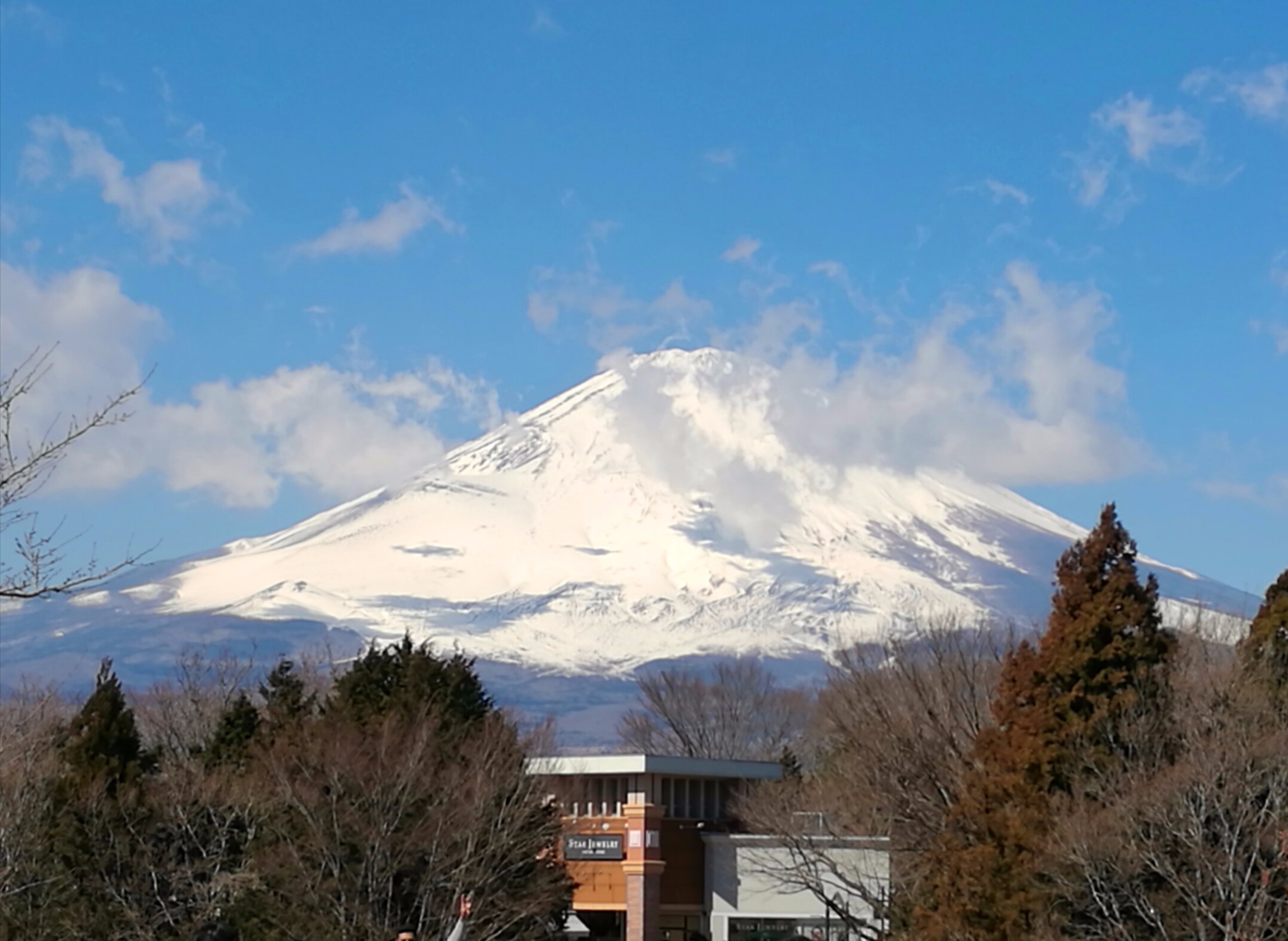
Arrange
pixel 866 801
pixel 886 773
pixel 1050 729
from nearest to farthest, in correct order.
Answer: pixel 1050 729 → pixel 886 773 → pixel 866 801

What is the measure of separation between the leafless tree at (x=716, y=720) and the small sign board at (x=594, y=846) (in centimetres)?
3427

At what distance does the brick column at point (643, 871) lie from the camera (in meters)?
49.8

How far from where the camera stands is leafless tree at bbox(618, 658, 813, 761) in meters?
89.8

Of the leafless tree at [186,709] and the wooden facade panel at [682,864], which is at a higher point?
the leafless tree at [186,709]

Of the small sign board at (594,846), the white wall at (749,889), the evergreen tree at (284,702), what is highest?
the evergreen tree at (284,702)

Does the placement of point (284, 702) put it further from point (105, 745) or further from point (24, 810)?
point (24, 810)

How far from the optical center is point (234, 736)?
43188 mm

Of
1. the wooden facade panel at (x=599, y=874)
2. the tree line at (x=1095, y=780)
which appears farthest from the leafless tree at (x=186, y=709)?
the tree line at (x=1095, y=780)

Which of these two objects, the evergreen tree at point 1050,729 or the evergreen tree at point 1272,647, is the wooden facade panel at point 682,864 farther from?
the evergreen tree at point 1272,647

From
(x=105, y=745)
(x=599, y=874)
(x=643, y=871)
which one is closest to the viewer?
(x=105, y=745)

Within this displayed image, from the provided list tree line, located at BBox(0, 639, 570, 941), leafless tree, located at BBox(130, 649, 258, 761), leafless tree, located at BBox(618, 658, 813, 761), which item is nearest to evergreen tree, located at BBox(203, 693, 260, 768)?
tree line, located at BBox(0, 639, 570, 941)

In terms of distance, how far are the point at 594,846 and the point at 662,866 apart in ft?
6.86

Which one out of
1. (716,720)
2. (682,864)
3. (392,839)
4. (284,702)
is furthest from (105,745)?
(716,720)

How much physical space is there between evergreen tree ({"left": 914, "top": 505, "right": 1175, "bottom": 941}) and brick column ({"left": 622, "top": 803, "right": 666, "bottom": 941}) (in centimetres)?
1655
